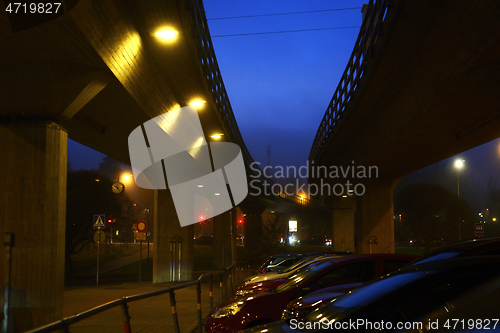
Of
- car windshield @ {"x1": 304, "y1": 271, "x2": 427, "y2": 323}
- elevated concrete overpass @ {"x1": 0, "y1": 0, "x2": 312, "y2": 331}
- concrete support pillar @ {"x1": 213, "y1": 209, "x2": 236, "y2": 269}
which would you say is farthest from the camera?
concrete support pillar @ {"x1": 213, "y1": 209, "x2": 236, "y2": 269}

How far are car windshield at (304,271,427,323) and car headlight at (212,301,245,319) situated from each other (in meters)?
2.90

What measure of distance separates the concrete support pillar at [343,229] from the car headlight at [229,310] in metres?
40.8

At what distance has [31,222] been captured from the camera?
10867 mm

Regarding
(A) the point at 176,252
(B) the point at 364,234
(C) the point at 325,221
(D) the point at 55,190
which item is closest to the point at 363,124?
(B) the point at 364,234

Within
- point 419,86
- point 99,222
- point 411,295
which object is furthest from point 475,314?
point 99,222

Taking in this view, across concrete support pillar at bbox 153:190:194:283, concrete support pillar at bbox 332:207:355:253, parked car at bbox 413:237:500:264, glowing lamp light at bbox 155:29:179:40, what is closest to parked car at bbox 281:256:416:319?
parked car at bbox 413:237:500:264

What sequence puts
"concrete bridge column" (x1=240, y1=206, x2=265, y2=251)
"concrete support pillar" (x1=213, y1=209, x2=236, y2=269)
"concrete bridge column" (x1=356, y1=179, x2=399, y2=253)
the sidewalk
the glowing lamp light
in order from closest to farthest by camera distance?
the sidewalk < the glowing lamp light < "concrete bridge column" (x1=356, y1=179, x2=399, y2=253) < "concrete support pillar" (x1=213, y1=209, x2=236, y2=269) < "concrete bridge column" (x1=240, y1=206, x2=265, y2=251)

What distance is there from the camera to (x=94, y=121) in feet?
50.6

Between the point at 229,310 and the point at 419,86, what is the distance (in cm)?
937

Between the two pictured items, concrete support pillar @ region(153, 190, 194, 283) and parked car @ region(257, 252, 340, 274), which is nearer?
parked car @ region(257, 252, 340, 274)

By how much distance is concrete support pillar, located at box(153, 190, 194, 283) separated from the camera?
24953 millimetres

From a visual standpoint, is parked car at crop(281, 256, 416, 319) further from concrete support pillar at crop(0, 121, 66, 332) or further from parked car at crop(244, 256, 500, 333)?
concrete support pillar at crop(0, 121, 66, 332)

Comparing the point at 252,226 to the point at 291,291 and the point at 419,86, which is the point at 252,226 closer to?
the point at 419,86

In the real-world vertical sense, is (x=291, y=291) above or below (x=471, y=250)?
below
